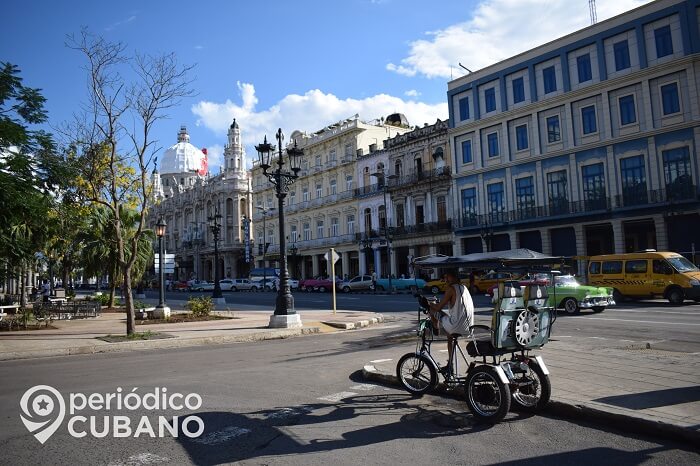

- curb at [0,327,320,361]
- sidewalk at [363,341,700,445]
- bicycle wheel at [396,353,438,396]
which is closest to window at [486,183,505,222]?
curb at [0,327,320,361]

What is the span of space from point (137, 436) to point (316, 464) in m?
2.15

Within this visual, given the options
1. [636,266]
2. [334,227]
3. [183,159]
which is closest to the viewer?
[636,266]

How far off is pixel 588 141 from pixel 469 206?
35.2 ft

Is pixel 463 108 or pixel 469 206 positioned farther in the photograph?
pixel 463 108

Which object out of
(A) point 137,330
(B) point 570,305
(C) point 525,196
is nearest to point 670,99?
(C) point 525,196

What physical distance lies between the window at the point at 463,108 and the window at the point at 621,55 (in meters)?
12.1

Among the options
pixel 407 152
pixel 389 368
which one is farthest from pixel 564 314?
pixel 407 152

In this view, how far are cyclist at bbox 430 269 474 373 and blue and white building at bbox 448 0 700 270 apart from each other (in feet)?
97.6

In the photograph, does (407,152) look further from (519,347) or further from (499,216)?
(519,347)

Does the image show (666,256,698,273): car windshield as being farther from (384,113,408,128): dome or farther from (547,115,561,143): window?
(384,113,408,128): dome

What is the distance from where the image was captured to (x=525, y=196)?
3950 cm

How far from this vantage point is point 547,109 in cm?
3788

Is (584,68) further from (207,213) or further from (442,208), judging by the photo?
(207,213)

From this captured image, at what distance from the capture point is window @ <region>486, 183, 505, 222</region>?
41000 millimetres
